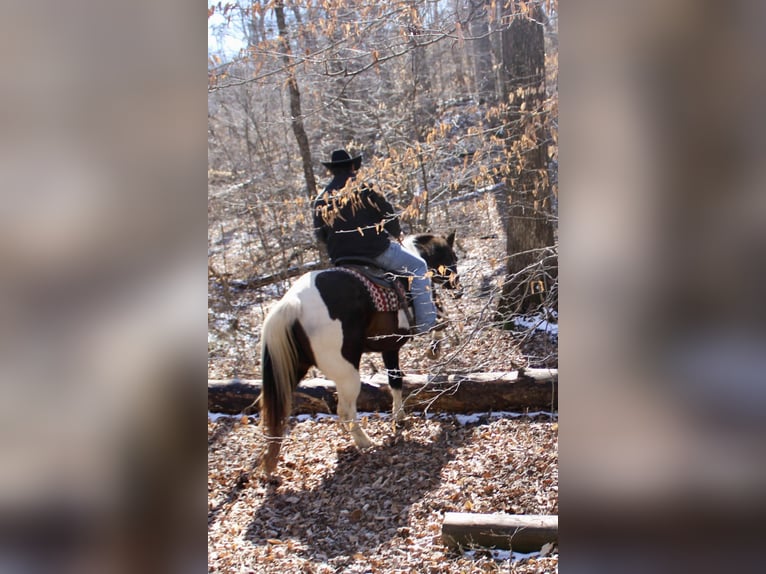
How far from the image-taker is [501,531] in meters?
3.84

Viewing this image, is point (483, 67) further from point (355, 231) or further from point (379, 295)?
point (379, 295)

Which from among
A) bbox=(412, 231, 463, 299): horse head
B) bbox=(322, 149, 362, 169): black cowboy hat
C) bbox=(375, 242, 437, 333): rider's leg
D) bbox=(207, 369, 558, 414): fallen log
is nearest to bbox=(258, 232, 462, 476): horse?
bbox=(375, 242, 437, 333): rider's leg

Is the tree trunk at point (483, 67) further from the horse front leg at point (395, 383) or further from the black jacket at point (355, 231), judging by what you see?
the horse front leg at point (395, 383)

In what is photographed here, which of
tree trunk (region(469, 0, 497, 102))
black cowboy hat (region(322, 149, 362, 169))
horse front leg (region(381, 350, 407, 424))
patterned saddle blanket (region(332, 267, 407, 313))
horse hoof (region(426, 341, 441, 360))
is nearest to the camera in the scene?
horse hoof (region(426, 341, 441, 360))

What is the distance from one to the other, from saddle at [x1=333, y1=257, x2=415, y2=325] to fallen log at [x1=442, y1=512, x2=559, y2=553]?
2.01 metres

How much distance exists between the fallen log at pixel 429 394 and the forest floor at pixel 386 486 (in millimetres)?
117

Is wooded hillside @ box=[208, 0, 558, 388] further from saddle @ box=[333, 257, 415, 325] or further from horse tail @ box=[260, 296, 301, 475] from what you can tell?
horse tail @ box=[260, 296, 301, 475]

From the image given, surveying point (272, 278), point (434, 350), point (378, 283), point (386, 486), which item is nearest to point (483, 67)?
point (272, 278)

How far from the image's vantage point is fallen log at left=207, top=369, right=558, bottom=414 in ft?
19.4

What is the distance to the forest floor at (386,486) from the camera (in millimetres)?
4188
